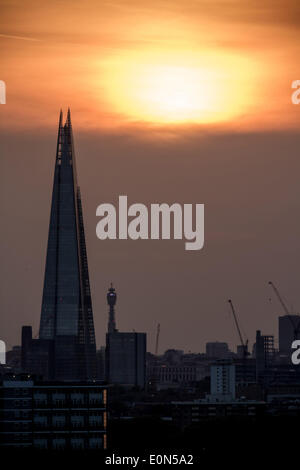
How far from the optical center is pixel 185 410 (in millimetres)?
98062

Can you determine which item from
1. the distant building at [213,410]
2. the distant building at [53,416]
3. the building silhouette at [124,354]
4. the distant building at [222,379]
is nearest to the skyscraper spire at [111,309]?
the building silhouette at [124,354]

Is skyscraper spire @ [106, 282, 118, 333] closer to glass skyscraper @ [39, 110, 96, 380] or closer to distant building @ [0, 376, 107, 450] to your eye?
glass skyscraper @ [39, 110, 96, 380]

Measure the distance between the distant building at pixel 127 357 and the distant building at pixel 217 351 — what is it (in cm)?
1386

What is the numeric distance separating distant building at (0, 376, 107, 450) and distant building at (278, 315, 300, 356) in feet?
364

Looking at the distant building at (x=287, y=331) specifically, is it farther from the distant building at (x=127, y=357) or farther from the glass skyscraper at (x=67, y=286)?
the glass skyscraper at (x=67, y=286)

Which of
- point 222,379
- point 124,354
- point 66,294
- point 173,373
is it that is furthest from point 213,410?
point 173,373

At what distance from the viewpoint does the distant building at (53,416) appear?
5791 centimetres

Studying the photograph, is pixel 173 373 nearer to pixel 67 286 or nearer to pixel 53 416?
pixel 67 286

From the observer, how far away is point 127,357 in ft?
569

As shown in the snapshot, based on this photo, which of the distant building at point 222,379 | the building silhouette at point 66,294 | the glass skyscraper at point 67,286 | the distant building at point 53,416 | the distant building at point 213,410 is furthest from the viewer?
the glass skyscraper at point 67,286

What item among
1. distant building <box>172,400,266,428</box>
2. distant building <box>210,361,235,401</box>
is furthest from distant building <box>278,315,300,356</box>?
distant building <box>172,400,266,428</box>

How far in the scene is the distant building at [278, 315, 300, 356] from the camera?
578ft

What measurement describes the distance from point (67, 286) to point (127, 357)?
17.4 meters
